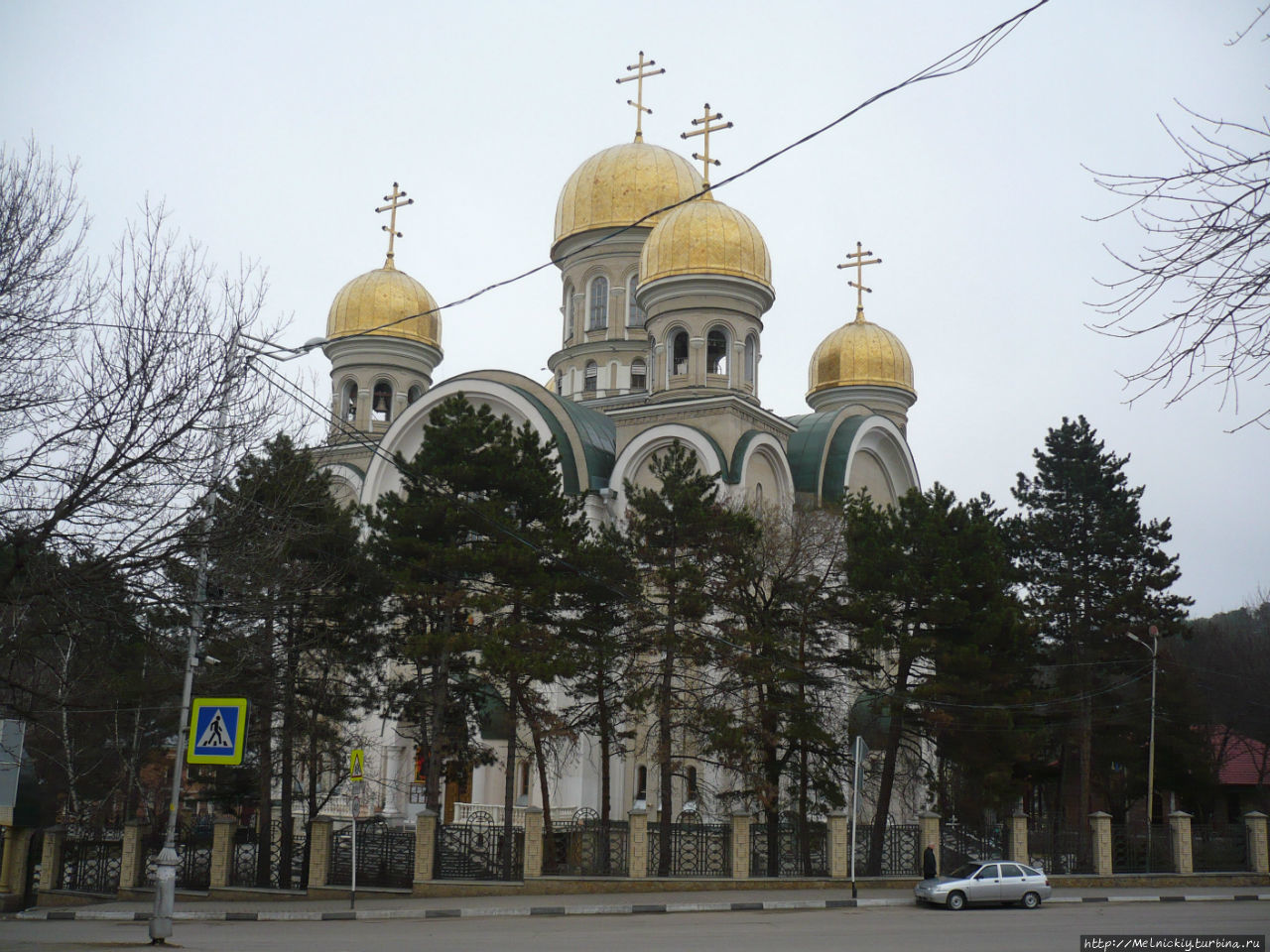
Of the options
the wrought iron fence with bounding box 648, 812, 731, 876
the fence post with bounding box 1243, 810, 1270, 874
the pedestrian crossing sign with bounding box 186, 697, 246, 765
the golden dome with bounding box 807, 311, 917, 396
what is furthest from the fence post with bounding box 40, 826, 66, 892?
the golden dome with bounding box 807, 311, 917, 396

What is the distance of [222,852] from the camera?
19453mm

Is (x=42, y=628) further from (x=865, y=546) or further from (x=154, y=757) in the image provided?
(x=154, y=757)

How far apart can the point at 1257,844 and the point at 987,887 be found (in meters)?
9.62

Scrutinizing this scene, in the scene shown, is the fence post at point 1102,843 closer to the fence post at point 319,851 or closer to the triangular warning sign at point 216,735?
the fence post at point 319,851

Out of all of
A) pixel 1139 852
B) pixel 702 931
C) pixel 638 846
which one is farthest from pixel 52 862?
pixel 1139 852

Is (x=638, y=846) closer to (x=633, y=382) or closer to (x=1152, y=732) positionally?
(x=1152, y=732)

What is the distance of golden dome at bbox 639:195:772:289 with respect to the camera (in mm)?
27438

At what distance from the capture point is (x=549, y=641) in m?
18.4

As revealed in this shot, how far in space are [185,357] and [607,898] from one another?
9.89m

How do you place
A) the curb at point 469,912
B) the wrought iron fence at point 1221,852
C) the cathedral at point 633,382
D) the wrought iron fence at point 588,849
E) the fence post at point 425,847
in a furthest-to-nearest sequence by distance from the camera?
1. the cathedral at point 633,382
2. the wrought iron fence at point 1221,852
3. the wrought iron fence at point 588,849
4. the fence post at point 425,847
5. the curb at point 469,912

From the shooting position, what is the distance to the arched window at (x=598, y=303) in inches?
1288

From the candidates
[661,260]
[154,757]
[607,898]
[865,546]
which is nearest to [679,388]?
[661,260]

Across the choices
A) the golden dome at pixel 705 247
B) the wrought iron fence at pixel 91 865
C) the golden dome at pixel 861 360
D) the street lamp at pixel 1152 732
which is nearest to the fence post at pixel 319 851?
the wrought iron fence at pixel 91 865

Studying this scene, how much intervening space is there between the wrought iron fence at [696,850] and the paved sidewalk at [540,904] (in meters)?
1.03
